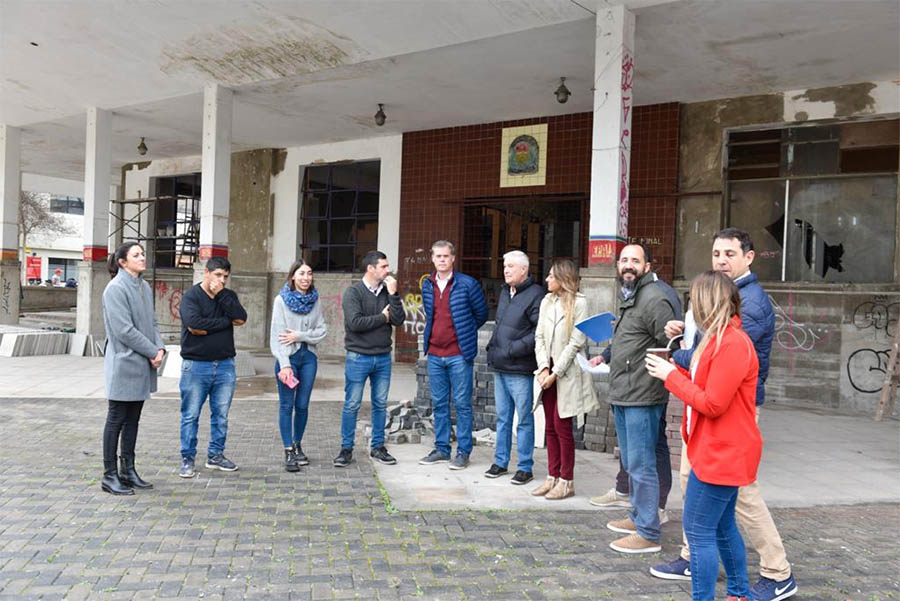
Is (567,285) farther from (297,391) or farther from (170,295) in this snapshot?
(170,295)

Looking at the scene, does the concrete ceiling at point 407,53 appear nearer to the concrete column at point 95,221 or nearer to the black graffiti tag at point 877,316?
the concrete column at point 95,221

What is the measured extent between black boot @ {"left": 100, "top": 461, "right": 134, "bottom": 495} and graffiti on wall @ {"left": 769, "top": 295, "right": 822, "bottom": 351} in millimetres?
8915

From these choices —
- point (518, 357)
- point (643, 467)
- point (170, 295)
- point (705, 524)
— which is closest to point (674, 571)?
point (643, 467)

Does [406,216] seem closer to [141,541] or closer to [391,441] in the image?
[391,441]

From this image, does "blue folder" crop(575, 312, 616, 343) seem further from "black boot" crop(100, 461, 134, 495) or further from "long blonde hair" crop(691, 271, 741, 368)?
"black boot" crop(100, 461, 134, 495)

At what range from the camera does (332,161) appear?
604 inches

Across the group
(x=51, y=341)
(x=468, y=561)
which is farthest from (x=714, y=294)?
(x=51, y=341)

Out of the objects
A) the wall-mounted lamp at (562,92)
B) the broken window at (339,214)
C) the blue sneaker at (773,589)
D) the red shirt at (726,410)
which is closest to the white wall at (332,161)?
the broken window at (339,214)

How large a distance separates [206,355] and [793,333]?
8630mm

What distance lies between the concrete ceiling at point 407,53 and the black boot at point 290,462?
5321mm

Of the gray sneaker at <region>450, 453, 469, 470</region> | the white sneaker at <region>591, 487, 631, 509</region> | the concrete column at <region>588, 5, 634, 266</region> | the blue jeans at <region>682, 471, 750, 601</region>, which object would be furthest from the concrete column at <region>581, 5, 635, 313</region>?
the blue jeans at <region>682, 471, 750, 601</region>

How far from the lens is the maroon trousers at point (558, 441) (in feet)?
16.0

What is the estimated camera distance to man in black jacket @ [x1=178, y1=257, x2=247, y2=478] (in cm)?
518

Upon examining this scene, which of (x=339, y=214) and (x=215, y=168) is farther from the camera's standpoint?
(x=339, y=214)
